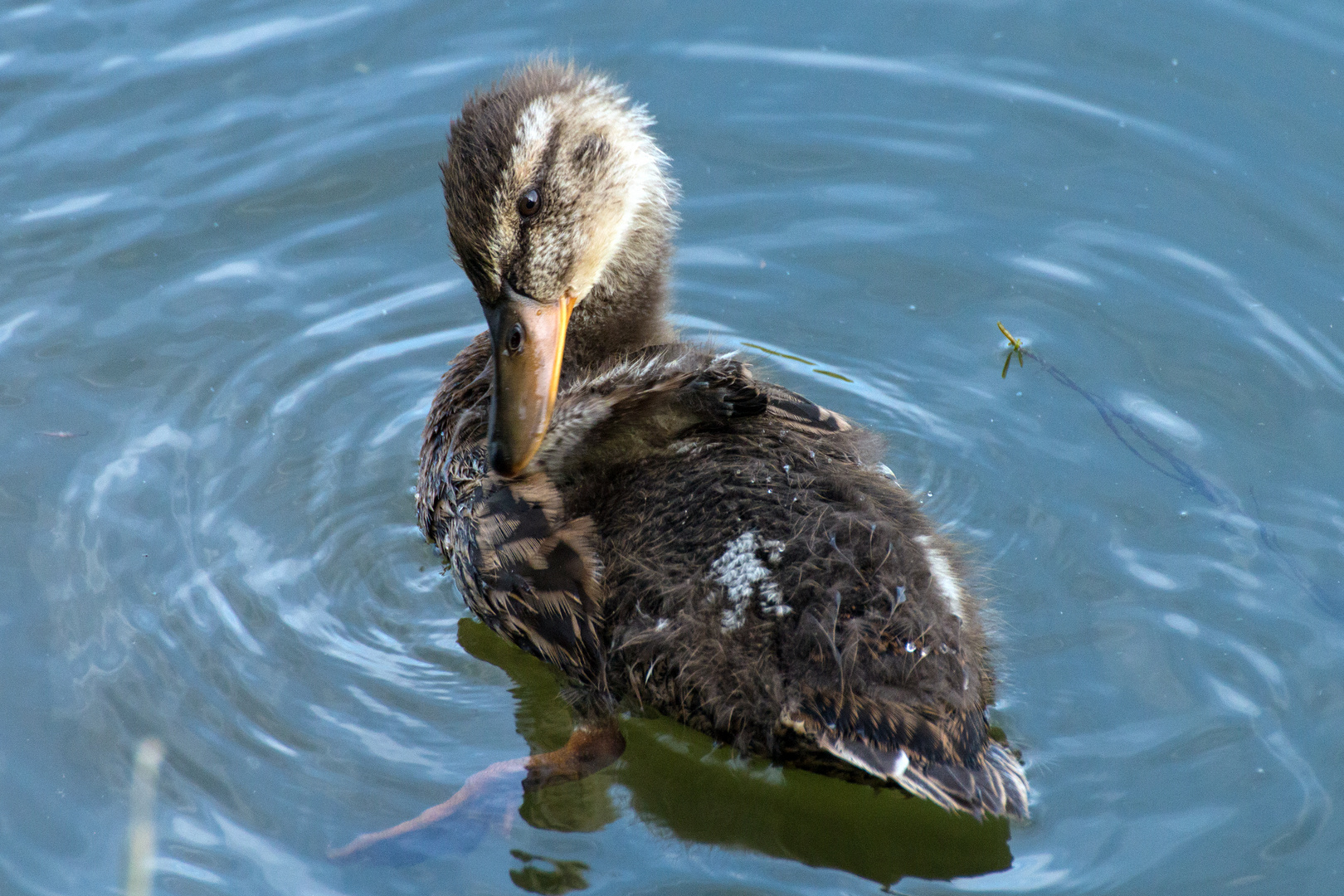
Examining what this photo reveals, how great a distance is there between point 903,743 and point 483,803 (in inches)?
47.5

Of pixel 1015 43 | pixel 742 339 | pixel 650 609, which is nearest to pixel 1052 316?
pixel 742 339

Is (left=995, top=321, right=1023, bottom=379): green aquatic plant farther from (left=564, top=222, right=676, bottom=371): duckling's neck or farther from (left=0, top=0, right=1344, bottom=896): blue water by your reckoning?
(left=564, top=222, right=676, bottom=371): duckling's neck

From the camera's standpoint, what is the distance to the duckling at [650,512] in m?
3.22

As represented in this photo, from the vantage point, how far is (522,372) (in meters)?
3.81

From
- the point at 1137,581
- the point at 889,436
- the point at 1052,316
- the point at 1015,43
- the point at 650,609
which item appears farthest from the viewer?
the point at 1015,43

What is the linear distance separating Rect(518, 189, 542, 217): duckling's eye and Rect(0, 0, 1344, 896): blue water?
123 cm

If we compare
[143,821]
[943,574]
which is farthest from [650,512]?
[143,821]

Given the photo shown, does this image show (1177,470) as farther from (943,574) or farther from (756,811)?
(756,811)

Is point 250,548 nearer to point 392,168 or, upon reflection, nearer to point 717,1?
point 392,168

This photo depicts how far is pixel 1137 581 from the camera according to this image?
4148 mm

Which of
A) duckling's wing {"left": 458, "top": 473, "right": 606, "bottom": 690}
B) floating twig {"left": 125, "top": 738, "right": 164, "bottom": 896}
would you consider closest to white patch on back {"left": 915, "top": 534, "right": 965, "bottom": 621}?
duckling's wing {"left": 458, "top": 473, "right": 606, "bottom": 690}

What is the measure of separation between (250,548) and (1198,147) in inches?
168

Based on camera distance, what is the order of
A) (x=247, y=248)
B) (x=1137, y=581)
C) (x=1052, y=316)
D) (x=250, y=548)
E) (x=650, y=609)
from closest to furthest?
(x=650, y=609), (x=1137, y=581), (x=250, y=548), (x=1052, y=316), (x=247, y=248)

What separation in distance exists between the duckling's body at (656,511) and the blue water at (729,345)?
38 centimetres
